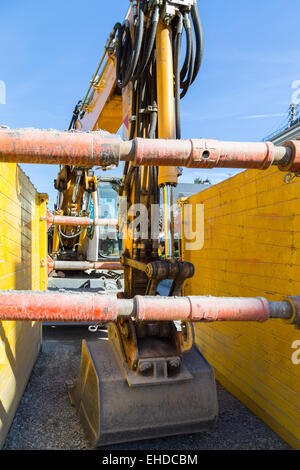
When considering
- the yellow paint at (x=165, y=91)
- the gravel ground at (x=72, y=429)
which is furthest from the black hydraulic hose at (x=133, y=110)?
the gravel ground at (x=72, y=429)

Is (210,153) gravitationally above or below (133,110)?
below

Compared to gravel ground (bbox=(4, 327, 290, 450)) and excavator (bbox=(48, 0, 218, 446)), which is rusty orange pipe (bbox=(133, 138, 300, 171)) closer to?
excavator (bbox=(48, 0, 218, 446))

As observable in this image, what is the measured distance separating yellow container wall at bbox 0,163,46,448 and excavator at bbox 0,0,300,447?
2.01ft

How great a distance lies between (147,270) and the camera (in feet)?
8.94

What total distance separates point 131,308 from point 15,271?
6.58 ft

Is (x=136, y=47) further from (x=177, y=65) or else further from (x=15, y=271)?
(x=15, y=271)

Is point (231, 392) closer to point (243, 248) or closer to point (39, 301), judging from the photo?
point (243, 248)

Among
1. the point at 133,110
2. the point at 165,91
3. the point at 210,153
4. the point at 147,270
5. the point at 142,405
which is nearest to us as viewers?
the point at 210,153

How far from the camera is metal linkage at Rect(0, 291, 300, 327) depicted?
1673 millimetres

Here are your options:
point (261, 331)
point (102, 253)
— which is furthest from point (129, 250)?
point (102, 253)

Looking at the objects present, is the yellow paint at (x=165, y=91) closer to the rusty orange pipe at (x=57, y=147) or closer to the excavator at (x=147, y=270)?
the excavator at (x=147, y=270)

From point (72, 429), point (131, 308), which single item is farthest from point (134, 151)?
point (72, 429)

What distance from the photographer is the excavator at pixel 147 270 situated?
5.48 feet

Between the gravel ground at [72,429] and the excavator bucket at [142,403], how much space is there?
12 centimetres
